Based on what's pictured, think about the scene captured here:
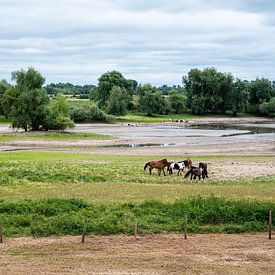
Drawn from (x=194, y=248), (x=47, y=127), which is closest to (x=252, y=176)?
(x=194, y=248)

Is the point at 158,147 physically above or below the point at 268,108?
below

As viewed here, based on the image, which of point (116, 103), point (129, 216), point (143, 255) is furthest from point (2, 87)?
point (143, 255)

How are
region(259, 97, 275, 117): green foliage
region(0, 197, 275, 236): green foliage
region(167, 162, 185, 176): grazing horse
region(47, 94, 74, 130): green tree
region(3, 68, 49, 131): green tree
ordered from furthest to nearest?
1. region(259, 97, 275, 117): green foliage
2. region(47, 94, 74, 130): green tree
3. region(3, 68, 49, 131): green tree
4. region(167, 162, 185, 176): grazing horse
5. region(0, 197, 275, 236): green foliage

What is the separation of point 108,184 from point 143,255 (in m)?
17.3

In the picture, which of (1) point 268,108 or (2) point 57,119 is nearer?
(2) point 57,119

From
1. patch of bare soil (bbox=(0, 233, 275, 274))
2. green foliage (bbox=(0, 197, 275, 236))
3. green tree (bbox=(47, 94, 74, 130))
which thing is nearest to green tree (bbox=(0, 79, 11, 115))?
green tree (bbox=(47, 94, 74, 130))

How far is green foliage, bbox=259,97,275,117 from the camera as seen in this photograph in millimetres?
165875

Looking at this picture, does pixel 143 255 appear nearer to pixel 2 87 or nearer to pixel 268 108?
pixel 2 87

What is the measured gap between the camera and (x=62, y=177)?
39906 millimetres

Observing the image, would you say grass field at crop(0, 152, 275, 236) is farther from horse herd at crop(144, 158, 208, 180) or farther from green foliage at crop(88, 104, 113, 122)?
green foliage at crop(88, 104, 113, 122)

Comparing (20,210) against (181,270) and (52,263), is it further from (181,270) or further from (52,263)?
(181,270)

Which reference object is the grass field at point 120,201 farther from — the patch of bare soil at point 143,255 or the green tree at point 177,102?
the green tree at point 177,102

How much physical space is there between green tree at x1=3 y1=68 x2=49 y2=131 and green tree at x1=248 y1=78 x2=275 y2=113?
298 feet

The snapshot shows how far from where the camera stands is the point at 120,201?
94.9 ft
